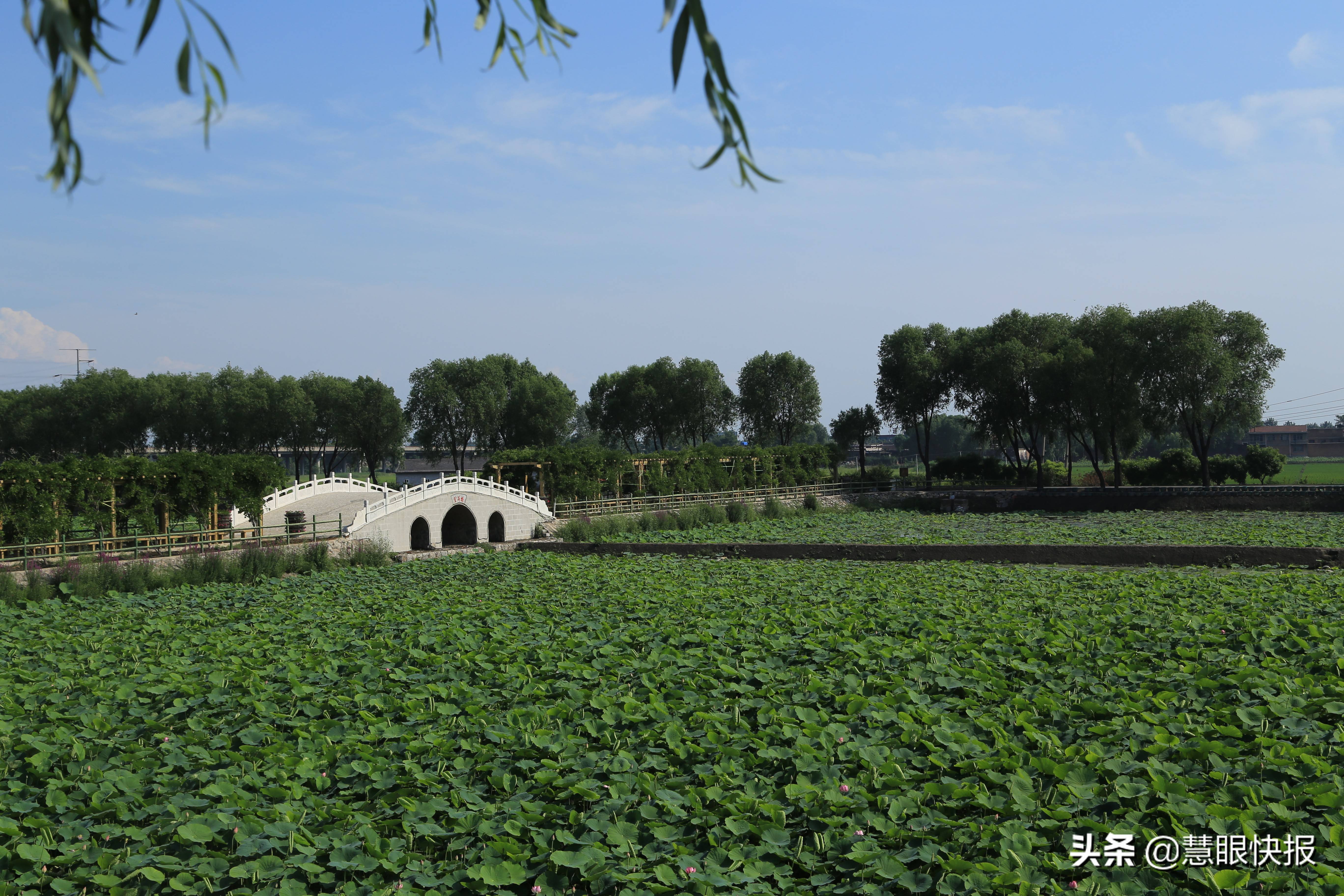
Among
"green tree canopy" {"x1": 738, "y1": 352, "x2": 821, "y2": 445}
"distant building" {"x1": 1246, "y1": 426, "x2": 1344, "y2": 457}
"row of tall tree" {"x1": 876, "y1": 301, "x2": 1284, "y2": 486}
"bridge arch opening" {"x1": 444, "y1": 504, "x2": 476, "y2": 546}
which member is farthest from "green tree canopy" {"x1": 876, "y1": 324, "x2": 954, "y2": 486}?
"distant building" {"x1": 1246, "y1": 426, "x2": 1344, "y2": 457}

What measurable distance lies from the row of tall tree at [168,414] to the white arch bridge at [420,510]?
2278cm

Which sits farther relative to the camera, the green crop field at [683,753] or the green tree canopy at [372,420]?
the green tree canopy at [372,420]

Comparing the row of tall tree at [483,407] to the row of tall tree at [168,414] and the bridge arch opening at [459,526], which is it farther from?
the bridge arch opening at [459,526]

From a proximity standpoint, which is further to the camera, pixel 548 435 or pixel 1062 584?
pixel 548 435

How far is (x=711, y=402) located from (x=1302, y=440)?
101m

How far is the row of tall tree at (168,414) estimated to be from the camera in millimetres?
54219

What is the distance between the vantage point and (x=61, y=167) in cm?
209

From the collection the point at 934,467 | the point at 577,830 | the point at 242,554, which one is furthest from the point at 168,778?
the point at 934,467

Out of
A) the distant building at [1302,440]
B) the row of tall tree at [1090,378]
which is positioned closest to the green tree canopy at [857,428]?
the row of tall tree at [1090,378]

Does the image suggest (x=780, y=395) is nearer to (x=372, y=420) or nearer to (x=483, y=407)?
(x=483, y=407)

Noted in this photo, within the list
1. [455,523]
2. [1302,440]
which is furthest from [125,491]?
[1302,440]

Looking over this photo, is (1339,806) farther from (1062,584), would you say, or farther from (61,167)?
(1062,584)

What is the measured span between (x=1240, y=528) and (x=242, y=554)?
2811cm

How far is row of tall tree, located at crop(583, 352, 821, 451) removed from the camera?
63.4m
